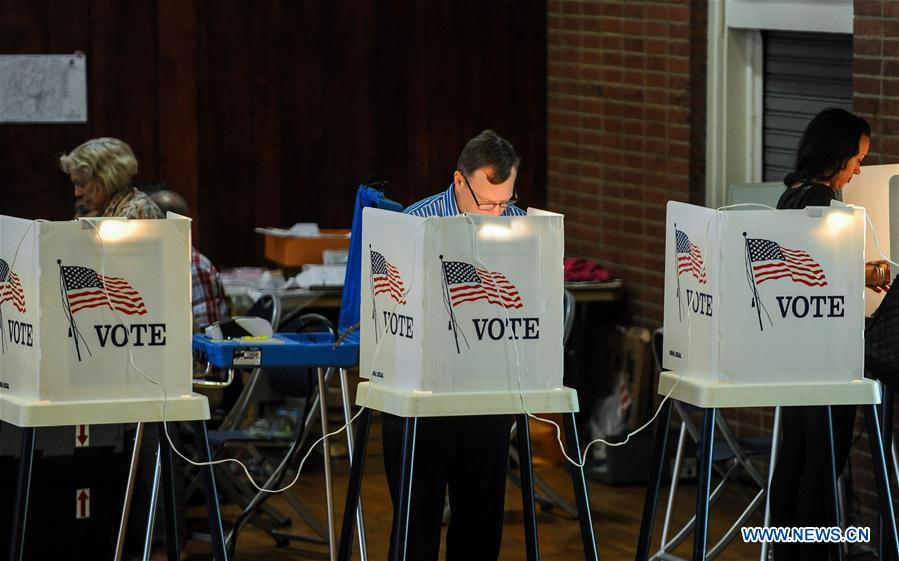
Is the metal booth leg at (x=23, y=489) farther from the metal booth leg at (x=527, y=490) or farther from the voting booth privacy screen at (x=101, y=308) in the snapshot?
the metal booth leg at (x=527, y=490)

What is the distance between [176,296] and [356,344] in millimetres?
929

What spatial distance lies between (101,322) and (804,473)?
6.88 feet

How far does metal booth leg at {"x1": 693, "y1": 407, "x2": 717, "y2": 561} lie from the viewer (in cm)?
431

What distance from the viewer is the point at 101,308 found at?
14.0ft

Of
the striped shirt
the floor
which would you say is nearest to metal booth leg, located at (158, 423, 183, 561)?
the striped shirt

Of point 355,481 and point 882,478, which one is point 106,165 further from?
point 882,478

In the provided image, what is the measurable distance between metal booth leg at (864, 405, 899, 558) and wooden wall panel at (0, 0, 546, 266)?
14.1ft

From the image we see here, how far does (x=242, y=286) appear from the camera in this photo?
771 cm

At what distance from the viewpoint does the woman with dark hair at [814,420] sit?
4.99m

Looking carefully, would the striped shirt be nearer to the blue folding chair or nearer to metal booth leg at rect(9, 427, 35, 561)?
the blue folding chair

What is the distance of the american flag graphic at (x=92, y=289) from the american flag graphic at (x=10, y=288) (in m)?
0.16

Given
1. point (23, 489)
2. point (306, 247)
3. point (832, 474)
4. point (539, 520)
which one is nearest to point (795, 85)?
point (539, 520)

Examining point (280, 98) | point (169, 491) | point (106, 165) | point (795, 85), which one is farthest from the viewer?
point (280, 98)

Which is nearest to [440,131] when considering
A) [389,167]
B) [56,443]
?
[389,167]
